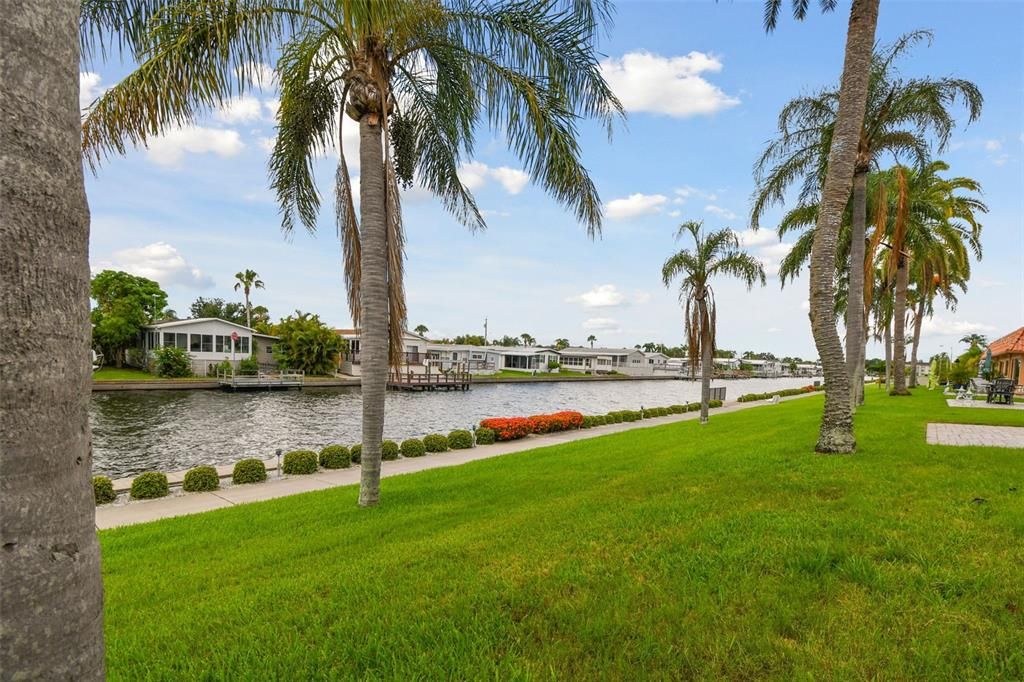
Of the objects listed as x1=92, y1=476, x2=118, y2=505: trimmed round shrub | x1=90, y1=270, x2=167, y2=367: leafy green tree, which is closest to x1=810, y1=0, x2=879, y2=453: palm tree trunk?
x1=92, y1=476, x2=118, y2=505: trimmed round shrub

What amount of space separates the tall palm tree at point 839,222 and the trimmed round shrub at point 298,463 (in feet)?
31.6

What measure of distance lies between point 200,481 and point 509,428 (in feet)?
27.7

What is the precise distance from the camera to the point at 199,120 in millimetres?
5238

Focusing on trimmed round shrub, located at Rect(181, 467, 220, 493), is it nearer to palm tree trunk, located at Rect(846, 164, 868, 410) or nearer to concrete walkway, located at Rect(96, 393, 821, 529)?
concrete walkway, located at Rect(96, 393, 821, 529)

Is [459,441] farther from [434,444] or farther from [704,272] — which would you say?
[704,272]

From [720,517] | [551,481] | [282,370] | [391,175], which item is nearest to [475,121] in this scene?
[391,175]

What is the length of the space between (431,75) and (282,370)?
35.4 m

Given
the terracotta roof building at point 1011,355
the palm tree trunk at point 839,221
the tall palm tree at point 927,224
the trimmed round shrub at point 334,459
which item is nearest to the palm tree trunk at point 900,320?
the tall palm tree at point 927,224

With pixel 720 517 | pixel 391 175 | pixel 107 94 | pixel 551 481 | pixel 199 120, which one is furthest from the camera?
pixel 551 481

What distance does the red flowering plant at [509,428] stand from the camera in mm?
15180

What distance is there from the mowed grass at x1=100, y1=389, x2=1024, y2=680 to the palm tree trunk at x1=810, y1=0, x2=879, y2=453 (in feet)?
4.16

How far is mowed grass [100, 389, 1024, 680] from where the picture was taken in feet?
8.10

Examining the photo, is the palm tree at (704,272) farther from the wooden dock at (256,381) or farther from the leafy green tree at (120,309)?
the leafy green tree at (120,309)

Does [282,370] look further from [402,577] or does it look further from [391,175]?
[402,577]
